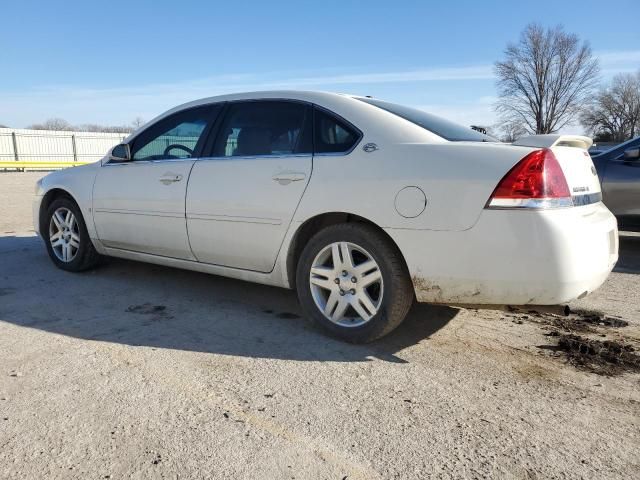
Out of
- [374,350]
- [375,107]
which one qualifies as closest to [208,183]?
[375,107]

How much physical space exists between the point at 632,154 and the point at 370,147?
15.5ft

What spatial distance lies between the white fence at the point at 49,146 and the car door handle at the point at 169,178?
29.0 m

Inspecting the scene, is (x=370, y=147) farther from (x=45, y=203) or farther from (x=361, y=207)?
(x=45, y=203)

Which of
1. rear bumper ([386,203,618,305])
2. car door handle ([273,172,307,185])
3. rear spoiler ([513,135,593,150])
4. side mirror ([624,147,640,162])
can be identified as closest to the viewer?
rear bumper ([386,203,618,305])

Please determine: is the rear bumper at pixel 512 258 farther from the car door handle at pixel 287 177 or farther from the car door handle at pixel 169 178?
the car door handle at pixel 169 178

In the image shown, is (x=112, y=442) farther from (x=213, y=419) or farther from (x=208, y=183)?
(x=208, y=183)

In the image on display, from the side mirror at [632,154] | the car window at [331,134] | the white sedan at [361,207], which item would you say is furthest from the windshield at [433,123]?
the side mirror at [632,154]

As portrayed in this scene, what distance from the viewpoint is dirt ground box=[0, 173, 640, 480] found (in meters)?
2.12

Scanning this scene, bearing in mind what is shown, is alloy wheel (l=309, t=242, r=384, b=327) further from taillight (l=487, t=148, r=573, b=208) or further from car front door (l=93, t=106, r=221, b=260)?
car front door (l=93, t=106, r=221, b=260)

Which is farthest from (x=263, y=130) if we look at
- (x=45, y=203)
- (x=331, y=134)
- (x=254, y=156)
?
(x=45, y=203)

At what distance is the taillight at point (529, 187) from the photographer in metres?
2.77

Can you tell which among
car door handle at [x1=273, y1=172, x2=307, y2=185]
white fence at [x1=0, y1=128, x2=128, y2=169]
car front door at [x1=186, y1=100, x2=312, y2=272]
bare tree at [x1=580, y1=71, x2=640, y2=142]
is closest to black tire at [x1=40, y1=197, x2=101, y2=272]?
car front door at [x1=186, y1=100, x2=312, y2=272]

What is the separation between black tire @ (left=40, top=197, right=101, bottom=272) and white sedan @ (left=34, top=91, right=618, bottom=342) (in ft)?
1.94

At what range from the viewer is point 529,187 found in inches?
109
